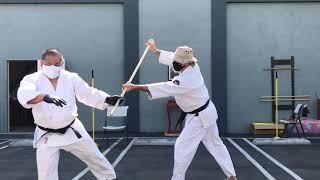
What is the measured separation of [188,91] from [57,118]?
2.04 meters

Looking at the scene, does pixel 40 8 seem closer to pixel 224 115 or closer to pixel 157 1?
pixel 157 1

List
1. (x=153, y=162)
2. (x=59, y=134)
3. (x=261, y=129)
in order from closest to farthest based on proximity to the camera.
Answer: (x=59, y=134), (x=153, y=162), (x=261, y=129)

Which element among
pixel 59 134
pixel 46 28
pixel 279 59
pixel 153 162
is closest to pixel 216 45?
pixel 279 59

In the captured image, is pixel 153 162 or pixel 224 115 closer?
pixel 153 162

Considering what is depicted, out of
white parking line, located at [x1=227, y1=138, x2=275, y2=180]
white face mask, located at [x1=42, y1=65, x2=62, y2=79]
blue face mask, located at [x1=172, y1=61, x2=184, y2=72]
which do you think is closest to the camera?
white face mask, located at [x1=42, y1=65, x2=62, y2=79]

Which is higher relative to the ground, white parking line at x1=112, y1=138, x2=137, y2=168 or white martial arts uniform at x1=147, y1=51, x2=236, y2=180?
white martial arts uniform at x1=147, y1=51, x2=236, y2=180

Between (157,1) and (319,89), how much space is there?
582 cm

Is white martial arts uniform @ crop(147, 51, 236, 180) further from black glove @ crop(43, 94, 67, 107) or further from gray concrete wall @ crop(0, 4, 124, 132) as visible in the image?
gray concrete wall @ crop(0, 4, 124, 132)

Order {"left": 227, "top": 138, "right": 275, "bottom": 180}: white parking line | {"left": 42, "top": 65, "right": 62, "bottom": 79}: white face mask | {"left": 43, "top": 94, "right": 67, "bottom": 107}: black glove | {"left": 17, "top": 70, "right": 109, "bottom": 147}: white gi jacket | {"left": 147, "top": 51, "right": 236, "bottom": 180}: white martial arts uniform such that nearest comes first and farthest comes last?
{"left": 43, "top": 94, "right": 67, "bottom": 107}: black glove → {"left": 17, "top": 70, "right": 109, "bottom": 147}: white gi jacket → {"left": 42, "top": 65, "right": 62, "bottom": 79}: white face mask → {"left": 147, "top": 51, "right": 236, "bottom": 180}: white martial arts uniform → {"left": 227, "top": 138, "right": 275, "bottom": 180}: white parking line

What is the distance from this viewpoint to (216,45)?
55.3 feet

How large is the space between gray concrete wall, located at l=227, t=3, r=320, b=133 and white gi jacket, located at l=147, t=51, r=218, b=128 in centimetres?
958

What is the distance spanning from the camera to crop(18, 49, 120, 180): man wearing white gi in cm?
612

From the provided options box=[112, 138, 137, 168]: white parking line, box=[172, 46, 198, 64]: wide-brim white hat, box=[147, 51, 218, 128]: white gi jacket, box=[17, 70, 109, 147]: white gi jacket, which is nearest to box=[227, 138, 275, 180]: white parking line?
box=[147, 51, 218, 128]: white gi jacket

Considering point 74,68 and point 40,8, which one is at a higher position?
point 40,8
